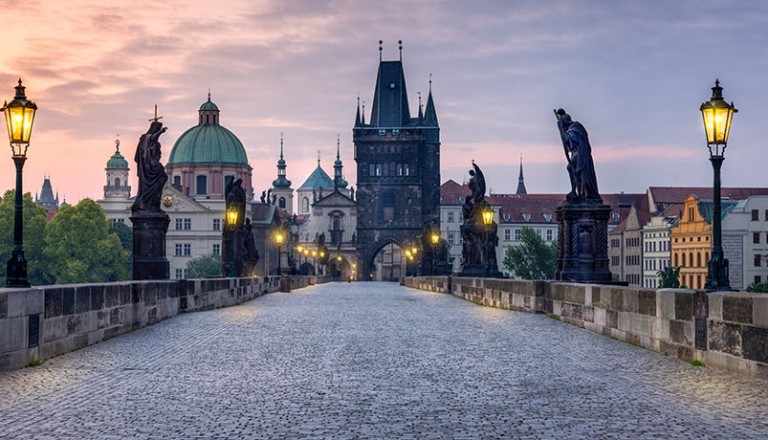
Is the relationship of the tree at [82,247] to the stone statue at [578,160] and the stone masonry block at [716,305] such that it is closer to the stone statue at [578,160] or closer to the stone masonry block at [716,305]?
the stone statue at [578,160]

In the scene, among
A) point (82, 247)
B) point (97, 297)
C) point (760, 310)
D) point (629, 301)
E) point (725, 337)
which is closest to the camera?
point (760, 310)

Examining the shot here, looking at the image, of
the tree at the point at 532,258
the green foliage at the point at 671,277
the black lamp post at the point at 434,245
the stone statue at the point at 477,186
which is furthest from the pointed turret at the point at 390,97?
the stone statue at the point at 477,186

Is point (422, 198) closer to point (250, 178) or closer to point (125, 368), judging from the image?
point (250, 178)

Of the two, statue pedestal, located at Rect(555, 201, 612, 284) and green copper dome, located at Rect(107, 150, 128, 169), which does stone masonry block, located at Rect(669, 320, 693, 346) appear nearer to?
statue pedestal, located at Rect(555, 201, 612, 284)

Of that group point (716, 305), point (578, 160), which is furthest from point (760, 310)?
point (578, 160)

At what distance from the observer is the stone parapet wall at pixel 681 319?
460 inches

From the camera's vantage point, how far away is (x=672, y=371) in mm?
12641

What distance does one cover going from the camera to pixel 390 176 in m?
147

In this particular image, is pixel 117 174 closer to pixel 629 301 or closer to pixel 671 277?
pixel 671 277

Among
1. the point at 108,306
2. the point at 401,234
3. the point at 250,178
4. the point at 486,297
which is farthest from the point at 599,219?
the point at 250,178

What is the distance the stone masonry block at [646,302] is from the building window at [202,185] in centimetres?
15173

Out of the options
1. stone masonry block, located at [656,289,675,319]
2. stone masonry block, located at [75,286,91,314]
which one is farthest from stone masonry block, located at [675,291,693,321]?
stone masonry block, located at [75,286,91,314]

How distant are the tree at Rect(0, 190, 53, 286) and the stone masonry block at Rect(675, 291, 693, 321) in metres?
96.9

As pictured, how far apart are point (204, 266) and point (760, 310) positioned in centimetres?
13406
